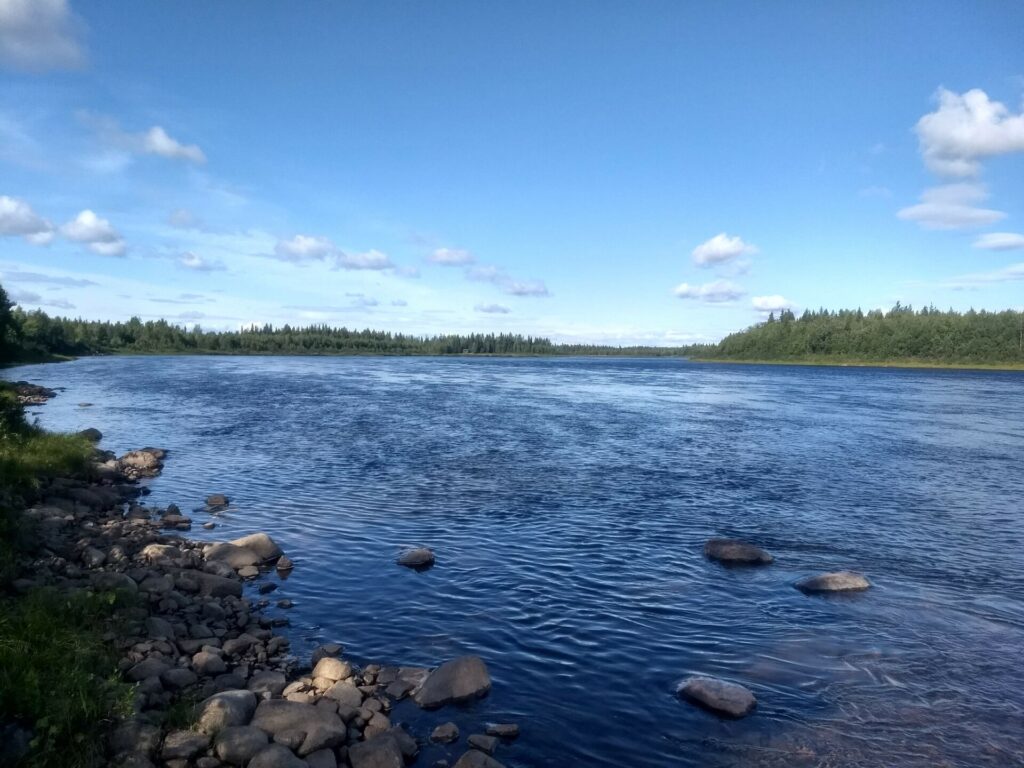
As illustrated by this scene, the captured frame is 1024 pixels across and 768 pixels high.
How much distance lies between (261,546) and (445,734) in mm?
8922

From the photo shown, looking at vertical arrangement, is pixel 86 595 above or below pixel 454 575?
above

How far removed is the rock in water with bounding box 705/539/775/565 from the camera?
17031 millimetres

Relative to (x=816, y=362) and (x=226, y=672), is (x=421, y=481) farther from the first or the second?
(x=816, y=362)

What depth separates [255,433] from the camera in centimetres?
3759

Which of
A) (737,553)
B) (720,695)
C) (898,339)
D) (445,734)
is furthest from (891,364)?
→ (445,734)

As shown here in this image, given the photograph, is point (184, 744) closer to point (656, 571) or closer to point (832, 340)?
point (656, 571)

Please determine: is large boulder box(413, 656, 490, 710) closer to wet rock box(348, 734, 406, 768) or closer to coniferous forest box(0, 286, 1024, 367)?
wet rock box(348, 734, 406, 768)

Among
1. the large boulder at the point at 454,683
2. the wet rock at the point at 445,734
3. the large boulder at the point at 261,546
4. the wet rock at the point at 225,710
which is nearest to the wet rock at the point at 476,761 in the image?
the wet rock at the point at 445,734

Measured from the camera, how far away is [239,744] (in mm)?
8070

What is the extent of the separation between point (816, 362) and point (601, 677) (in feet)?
571

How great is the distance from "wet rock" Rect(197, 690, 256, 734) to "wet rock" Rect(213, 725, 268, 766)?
0.19 meters

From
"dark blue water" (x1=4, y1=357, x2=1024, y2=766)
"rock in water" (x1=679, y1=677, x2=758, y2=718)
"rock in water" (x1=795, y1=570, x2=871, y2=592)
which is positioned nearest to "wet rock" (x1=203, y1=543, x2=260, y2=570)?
"dark blue water" (x1=4, y1=357, x2=1024, y2=766)

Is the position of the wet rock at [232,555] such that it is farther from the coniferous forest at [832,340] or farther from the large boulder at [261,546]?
the coniferous forest at [832,340]

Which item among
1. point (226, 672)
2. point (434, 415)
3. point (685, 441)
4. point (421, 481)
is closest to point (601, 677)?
point (226, 672)
